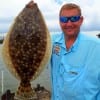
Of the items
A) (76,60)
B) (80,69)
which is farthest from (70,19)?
(80,69)

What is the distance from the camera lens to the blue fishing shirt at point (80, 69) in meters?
4.88

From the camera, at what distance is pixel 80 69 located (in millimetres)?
4914

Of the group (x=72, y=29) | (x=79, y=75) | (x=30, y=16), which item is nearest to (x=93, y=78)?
(x=79, y=75)

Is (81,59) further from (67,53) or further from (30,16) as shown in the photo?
(30,16)

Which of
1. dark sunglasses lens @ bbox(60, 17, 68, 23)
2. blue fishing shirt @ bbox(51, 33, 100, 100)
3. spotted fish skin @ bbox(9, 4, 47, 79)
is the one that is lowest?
blue fishing shirt @ bbox(51, 33, 100, 100)

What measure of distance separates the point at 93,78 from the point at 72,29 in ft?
2.20

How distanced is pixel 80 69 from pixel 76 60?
0.42 ft

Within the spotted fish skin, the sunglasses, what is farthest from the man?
the spotted fish skin

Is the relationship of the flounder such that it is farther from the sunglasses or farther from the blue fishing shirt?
the blue fishing shirt

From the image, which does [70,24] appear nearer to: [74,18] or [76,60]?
[74,18]

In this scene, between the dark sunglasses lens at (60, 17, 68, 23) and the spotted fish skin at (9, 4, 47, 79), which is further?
the dark sunglasses lens at (60, 17, 68, 23)

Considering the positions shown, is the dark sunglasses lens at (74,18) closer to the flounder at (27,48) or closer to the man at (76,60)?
the man at (76,60)

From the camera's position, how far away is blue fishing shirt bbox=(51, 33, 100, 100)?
16.0 ft

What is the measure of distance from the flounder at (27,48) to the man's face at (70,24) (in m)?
0.42
